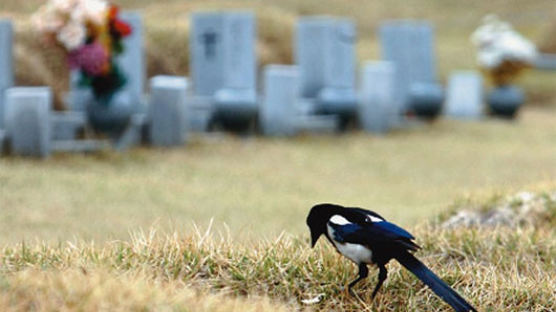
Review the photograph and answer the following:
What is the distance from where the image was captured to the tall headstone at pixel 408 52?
55.8 feet

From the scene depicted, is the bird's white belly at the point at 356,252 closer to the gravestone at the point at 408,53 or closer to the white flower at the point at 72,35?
the white flower at the point at 72,35

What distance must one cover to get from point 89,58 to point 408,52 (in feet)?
27.7

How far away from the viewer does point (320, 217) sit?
12.7 ft

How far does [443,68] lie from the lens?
84.9 feet

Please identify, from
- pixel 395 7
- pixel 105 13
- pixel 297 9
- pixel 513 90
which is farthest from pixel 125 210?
pixel 395 7

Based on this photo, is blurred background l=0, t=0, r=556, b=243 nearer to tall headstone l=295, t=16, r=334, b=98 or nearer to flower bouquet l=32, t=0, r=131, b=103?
flower bouquet l=32, t=0, r=131, b=103

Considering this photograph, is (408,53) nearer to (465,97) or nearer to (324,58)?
(324,58)

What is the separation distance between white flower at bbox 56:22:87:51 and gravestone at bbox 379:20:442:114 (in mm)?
8168

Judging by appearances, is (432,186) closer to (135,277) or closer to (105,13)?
(105,13)

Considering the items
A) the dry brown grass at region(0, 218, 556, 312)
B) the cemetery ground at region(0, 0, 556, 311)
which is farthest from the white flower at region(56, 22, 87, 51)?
the dry brown grass at region(0, 218, 556, 312)

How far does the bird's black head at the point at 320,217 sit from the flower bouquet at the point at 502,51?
15013 mm

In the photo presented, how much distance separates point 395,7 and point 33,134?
85.7 ft

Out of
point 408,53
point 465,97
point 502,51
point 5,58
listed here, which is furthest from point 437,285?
point 465,97

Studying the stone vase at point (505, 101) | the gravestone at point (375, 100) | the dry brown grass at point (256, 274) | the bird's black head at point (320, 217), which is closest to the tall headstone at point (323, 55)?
the gravestone at point (375, 100)
